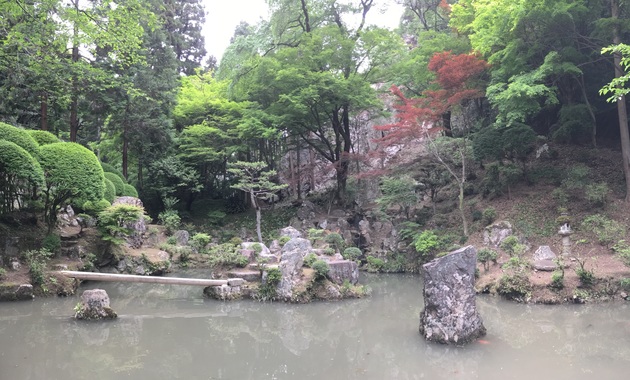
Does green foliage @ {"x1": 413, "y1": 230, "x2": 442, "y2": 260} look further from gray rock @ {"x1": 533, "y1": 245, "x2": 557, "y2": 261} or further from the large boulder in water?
the large boulder in water

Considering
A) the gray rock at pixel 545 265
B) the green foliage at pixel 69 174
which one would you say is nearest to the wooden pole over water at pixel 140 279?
the green foliage at pixel 69 174

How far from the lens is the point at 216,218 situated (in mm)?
19344

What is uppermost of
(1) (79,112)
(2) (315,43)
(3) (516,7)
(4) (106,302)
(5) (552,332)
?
(2) (315,43)

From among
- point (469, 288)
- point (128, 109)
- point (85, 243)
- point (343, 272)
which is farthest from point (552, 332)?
point (128, 109)

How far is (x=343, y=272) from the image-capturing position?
970 centimetres

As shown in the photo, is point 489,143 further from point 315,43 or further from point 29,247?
point 29,247

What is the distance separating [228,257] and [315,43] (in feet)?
33.4

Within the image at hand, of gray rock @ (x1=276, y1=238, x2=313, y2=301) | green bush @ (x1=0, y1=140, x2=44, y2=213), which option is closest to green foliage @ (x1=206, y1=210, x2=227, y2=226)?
green bush @ (x1=0, y1=140, x2=44, y2=213)

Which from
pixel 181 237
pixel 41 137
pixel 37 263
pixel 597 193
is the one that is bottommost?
pixel 37 263

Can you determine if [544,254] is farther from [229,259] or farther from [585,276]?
[229,259]

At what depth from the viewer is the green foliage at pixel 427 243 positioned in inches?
475

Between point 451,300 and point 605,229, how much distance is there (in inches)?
272

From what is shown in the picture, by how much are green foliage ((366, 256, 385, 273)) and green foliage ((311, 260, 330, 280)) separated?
4.52 m

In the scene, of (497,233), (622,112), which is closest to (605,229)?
(497,233)
